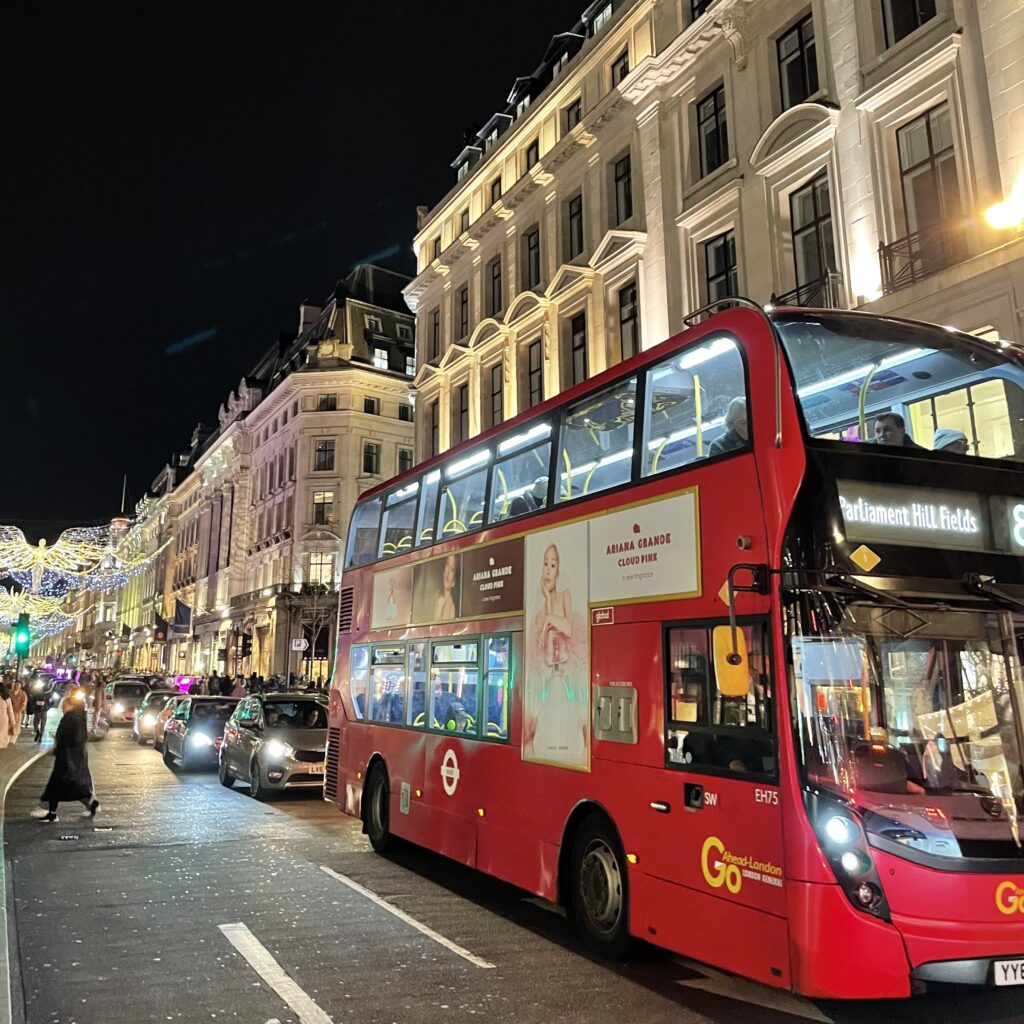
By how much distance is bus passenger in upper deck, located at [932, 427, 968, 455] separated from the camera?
5934mm

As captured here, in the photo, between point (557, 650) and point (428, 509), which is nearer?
point (557, 650)

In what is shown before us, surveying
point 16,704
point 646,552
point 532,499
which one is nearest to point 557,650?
point 646,552

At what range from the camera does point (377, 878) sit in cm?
902

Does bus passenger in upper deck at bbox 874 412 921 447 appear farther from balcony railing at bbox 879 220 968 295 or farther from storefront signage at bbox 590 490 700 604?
balcony railing at bbox 879 220 968 295

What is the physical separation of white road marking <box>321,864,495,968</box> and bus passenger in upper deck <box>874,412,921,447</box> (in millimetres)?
4467

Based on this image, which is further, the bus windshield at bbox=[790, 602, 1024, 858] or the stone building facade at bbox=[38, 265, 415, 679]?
the stone building facade at bbox=[38, 265, 415, 679]

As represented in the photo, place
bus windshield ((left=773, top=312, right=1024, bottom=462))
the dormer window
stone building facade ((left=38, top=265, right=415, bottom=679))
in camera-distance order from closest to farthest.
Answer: bus windshield ((left=773, top=312, right=1024, bottom=462)) < the dormer window < stone building facade ((left=38, top=265, right=415, bottom=679))

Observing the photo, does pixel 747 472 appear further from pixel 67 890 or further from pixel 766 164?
pixel 766 164

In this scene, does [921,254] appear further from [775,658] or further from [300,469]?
[300,469]

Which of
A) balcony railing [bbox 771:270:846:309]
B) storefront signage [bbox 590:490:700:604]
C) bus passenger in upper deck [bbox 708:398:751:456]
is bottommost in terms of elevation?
storefront signage [bbox 590:490:700:604]

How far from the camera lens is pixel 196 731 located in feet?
64.0

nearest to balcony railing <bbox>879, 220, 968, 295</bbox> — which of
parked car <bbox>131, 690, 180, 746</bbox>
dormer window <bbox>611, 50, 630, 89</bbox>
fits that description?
dormer window <bbox>611, 50, 630, 89</bbox>

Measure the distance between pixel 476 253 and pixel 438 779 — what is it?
A: 985 inches

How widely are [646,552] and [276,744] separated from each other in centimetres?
1044
